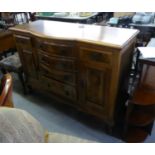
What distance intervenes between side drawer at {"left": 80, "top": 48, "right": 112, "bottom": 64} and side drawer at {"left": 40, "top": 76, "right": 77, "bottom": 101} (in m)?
0.42

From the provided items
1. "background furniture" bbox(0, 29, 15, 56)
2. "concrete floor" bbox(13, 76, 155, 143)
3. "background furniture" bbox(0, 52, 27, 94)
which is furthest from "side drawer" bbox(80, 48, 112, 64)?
"background furniture" bbox(0, 29, 15, 56)

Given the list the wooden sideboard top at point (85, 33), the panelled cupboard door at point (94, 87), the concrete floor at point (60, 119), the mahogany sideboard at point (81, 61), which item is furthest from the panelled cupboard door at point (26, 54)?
the panelled cupboard door at point (94, 87)

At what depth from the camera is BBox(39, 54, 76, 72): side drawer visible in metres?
1.52

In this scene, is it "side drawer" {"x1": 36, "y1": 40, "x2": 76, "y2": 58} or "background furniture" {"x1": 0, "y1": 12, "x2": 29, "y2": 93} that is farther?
"background furniture" {"x1": 0, "y1": 12, "x2": 29, "y2": 93}

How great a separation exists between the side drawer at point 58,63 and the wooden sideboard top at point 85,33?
0.21m

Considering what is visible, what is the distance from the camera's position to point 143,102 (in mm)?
1335

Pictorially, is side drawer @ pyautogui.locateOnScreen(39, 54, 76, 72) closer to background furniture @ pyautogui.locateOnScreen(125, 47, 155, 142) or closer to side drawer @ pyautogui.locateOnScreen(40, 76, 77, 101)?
side drawer @ pyautogui.locateOnScreen(40, 76, 77, 101)

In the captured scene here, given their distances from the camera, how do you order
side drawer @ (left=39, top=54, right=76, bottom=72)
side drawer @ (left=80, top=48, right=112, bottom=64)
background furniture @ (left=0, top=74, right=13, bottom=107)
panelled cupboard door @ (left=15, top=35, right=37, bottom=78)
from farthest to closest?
panelled cupboard door @ (left=15, top=35, right=37, bottom=78), side drawer @ (left=39, top=54, right=76, bottom=72), side drawer @ (left=80, top=48, right=112, bottom=64), background furniture @ (left=0, top=74, right=13, bottom=107)

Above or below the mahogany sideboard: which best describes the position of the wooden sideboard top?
above

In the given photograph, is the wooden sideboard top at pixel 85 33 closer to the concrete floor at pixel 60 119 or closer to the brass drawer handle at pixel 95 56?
the brass drawer handle at pixel 95 56

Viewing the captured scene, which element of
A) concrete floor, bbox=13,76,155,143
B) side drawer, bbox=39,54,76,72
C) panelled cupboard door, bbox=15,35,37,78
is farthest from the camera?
panelled cupboard door, bbox=15,35,37,78

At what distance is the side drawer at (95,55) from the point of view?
1261 millimetres
